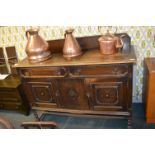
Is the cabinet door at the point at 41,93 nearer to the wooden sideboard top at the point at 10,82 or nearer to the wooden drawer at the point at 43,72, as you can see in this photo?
the wooden drawer at the point at 43,72

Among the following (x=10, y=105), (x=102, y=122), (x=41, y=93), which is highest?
(x=41, y=93)

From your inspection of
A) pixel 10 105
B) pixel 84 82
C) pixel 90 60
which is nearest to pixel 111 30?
pixel 90 60

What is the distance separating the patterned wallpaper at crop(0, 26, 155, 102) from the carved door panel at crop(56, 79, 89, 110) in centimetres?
67

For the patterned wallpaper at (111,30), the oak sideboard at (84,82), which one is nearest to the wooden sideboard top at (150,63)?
the patterned wallpaper at (111,30)

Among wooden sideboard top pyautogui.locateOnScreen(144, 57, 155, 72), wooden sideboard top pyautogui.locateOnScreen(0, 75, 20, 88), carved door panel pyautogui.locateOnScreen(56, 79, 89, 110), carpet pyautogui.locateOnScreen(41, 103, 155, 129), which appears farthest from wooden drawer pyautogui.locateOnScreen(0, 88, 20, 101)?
wooden sideboard top pyautogui.locateOnScreen(144, 57, 155, 72)

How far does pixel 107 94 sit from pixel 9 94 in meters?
1.40

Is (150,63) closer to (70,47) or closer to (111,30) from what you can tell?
(111,30)

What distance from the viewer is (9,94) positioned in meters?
2.38

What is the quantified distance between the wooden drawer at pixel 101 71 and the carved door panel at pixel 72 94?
10 cm

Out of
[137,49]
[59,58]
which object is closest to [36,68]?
[59,58]

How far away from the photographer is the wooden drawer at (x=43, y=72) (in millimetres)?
1766

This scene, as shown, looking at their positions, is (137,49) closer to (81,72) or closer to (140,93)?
(140,93)

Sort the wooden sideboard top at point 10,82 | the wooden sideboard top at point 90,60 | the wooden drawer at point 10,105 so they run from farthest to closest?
the wooden drawer at point 10,105
the wooden sideboard top at point 10,82
the wooden sideboard top at point 90,60
